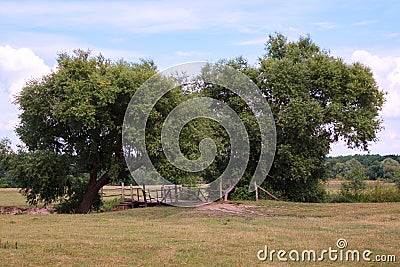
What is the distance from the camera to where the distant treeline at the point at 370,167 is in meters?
41.7

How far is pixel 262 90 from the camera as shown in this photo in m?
38.0

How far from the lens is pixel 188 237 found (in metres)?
17.2

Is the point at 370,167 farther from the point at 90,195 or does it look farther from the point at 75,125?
the point at 75,125

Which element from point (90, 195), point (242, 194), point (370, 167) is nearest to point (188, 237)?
point (90, 195)

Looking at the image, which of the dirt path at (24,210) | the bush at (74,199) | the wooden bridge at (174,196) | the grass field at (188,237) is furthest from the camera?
the dirt path at (24,210)

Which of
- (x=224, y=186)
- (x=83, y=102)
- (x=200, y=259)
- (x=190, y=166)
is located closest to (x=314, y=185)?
(x=224, y=186)

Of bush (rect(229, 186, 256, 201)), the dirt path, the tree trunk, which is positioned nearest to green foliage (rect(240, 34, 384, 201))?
bush (rect(229, 186, 256, 201))

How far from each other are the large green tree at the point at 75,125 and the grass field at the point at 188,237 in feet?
18.7

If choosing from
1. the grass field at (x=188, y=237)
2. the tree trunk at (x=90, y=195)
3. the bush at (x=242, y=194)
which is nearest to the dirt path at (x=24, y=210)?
the tree trunk at (x=90, y=195)

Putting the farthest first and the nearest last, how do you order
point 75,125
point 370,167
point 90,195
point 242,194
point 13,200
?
1. point 370,167
2. point 13,200
3. point 242,194
4. point 90,195
5. point 75,125

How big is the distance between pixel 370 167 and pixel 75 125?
46.3m

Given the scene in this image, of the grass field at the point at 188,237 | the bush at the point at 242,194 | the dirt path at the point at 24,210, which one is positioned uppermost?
the bush at the point at 242,194

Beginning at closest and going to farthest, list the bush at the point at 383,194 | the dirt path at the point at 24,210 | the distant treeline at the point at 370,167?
the dirt path at the point at 24,210 → the bush at the point at 383,194 → the distant treeline at the point at 370,167

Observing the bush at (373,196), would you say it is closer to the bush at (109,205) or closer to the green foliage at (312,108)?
the green foliage at (312,108)
